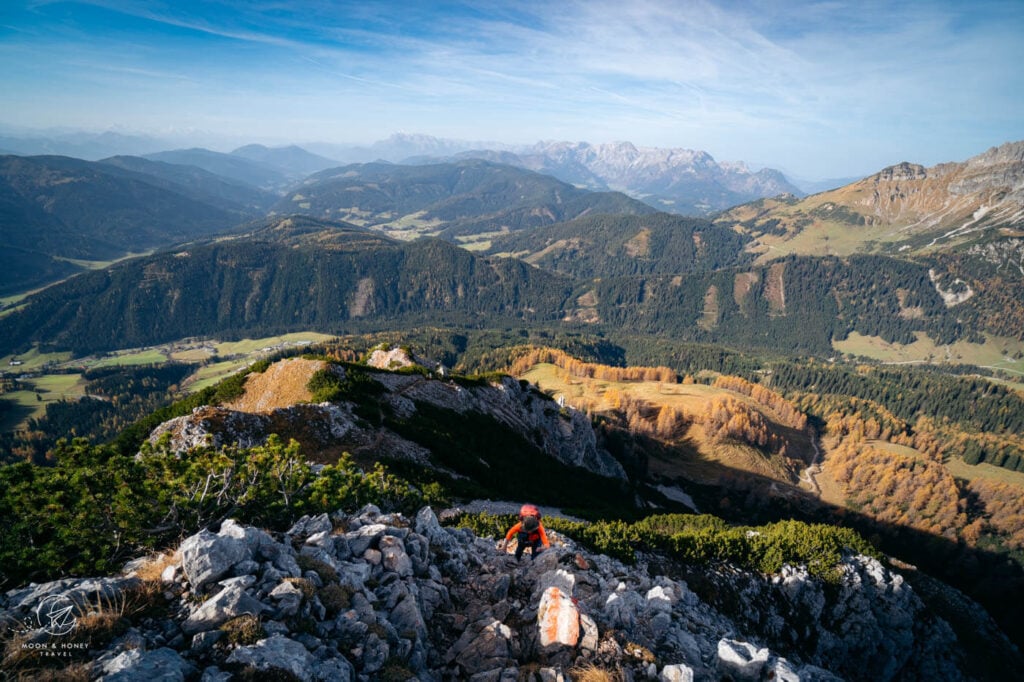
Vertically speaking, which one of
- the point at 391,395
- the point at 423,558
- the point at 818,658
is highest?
the point at 423,558

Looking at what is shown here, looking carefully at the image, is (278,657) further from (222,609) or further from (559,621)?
(559,621)

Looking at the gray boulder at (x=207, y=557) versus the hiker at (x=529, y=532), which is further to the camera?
the hiker at (x=529, y=532)

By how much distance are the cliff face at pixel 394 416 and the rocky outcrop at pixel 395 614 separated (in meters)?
9.28

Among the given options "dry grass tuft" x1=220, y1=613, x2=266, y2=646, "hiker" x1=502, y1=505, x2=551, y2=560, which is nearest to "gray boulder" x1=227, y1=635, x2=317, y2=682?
"dry grass tuft" x1=220, y1=613, x2=266, y2=646

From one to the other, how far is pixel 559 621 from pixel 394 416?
53416 millimetres

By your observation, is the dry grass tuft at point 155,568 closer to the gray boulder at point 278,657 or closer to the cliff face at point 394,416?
the gray boulder at point 278,657

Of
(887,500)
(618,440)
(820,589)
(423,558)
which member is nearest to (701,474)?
(618,440)

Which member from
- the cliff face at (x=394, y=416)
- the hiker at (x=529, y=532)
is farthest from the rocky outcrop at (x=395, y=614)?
the cliff face at (x=394, y=416)

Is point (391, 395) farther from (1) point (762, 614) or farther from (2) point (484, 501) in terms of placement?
(1) point (762, 614)

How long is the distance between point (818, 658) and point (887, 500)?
583 feet

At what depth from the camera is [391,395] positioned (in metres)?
73.9

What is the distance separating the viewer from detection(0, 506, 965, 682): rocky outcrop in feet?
39.9

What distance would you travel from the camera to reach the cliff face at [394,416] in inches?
1882

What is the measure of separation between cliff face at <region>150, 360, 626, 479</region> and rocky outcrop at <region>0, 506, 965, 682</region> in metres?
9.28
